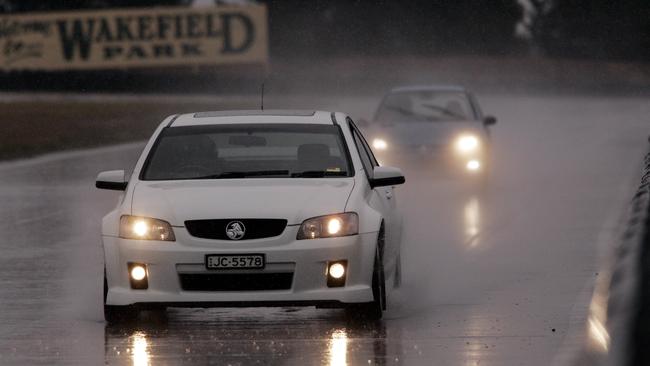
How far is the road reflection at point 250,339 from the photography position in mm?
9703

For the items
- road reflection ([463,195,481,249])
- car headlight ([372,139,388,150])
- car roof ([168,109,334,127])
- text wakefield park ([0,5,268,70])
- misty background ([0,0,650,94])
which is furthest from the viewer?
misty background ([0,0,650,94])

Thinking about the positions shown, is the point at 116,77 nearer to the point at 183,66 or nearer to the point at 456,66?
the point at 183,66

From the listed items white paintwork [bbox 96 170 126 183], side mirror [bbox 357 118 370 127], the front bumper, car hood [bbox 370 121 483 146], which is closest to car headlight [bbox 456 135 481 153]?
car hood [bbox 370 121 483 146]

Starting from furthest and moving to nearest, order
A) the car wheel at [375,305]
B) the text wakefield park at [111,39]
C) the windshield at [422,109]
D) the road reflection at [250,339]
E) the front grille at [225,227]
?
the text wakefield park at [111,39], the windshield at [422,109], the car wheel at [375,305], the front grille at [225,227], the road reflection at [250,339]

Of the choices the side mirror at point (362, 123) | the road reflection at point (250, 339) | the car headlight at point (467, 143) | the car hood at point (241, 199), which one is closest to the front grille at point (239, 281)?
the road reflection at point (250, 339)

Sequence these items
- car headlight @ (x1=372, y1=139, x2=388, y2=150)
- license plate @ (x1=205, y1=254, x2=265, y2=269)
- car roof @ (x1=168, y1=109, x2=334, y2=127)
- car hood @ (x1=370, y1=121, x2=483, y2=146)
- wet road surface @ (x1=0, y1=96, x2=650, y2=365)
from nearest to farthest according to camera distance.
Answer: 1. wet road surface @ (x1=0, y1=96, x2=650, y2=365)
2. license plate @ (x1=205, y1=254, x2=265, y2=269)
3. car roof @ (x1=168, y1=109, x2=334, y2=127)
4. car hood @ (x1=370, y1=121, x2=483, y2=146)
5. car headlight @ (x1=372, y1=139, x2=388, y2=150)

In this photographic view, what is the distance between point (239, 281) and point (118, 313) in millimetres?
819

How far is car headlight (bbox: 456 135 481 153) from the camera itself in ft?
89.9

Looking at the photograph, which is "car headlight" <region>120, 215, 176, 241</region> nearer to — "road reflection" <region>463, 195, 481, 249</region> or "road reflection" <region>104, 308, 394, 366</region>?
"road reflection" <region>104, 308, 394, 366</region>

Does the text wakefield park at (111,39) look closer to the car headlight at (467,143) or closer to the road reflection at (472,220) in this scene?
the car headlight at (467,143)

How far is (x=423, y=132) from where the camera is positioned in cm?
2769

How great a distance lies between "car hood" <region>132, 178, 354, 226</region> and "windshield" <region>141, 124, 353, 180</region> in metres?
0.22

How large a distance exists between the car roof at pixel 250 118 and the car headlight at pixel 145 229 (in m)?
1.49

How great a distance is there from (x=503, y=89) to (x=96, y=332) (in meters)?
88.6
